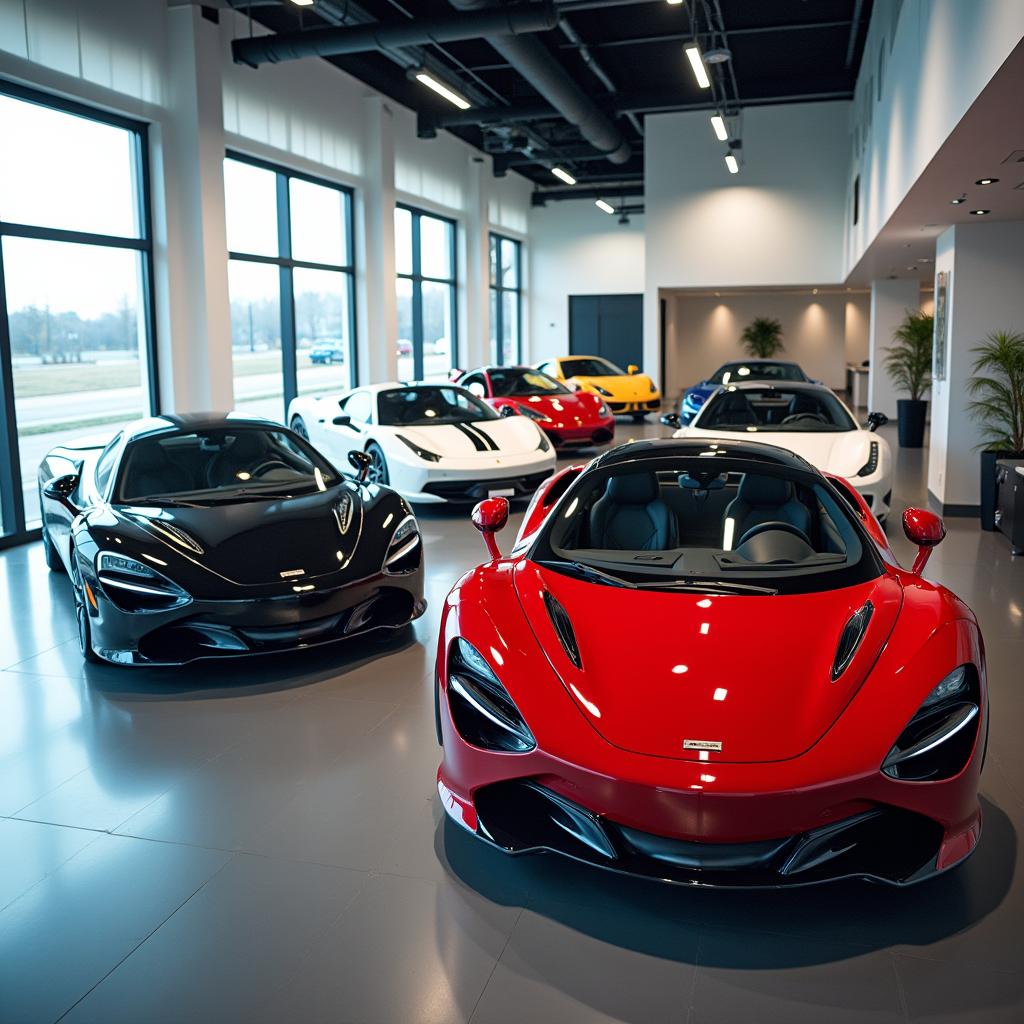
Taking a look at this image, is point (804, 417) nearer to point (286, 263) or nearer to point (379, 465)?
point (379, 465)

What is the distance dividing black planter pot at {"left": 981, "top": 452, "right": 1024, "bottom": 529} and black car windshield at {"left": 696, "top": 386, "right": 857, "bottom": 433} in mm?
1125

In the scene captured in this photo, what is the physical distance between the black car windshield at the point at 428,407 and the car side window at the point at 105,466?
12.6 ft

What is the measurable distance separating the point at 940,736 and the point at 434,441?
6.85 metres

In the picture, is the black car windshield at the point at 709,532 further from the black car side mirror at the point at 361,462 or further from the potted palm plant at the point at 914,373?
the potted palm plant at the point at 914,373

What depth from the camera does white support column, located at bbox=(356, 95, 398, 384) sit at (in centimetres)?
1507

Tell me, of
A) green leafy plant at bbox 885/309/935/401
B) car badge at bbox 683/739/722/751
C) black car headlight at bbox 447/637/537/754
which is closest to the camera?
car badge at bbox 683/739/722/751

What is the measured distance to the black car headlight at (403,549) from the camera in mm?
4895

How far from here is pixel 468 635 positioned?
2863mm

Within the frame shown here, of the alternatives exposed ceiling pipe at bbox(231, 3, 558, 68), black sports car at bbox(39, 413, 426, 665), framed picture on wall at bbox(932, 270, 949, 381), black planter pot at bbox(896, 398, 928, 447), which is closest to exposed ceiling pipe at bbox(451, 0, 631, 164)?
exposed ceiling pipe at bbox(231, 3, 558, 68)

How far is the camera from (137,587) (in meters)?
4.34

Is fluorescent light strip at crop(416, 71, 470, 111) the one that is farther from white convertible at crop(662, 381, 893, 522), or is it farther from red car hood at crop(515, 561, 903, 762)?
red car hood at crop(515, 561, 903, 762)

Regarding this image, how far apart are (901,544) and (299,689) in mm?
4986

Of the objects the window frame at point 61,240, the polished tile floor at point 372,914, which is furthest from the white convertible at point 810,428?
the window frame at point 61,240

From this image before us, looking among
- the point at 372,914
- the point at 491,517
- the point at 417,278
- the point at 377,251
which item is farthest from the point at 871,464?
the point at 417,278
